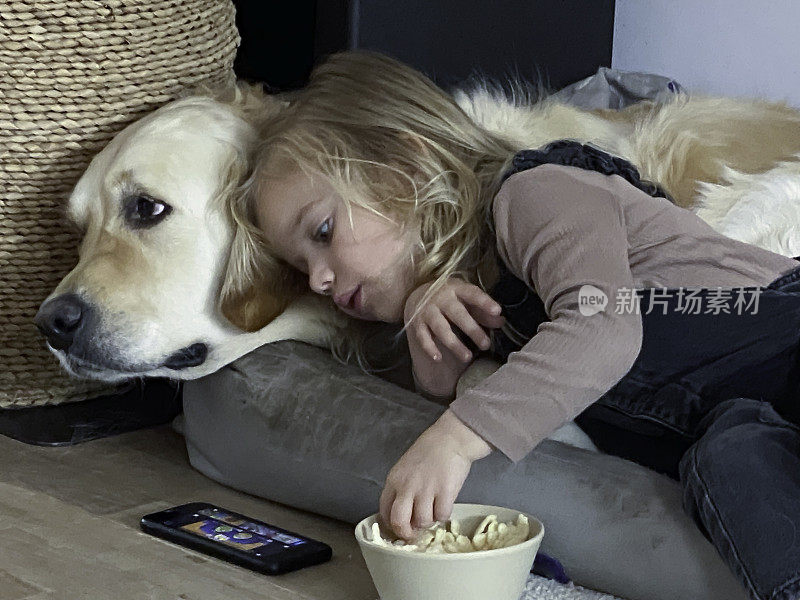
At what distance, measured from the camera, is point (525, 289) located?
1.24 metres

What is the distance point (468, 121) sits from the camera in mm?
1408

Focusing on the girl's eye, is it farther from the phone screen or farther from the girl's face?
the phone screen

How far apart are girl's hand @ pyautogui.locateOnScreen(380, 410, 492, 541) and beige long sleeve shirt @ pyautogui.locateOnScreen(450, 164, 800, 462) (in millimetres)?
18

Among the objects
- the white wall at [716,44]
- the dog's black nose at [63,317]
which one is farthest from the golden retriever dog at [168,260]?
the white wall at [716,44]

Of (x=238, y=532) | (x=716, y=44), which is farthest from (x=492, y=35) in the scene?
(x=238, y=532)

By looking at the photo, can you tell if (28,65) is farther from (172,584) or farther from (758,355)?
(758,355)

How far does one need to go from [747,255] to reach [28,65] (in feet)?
3.18

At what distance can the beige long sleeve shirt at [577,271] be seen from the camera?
1020mm

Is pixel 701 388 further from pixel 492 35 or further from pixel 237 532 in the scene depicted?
pixel 492 35

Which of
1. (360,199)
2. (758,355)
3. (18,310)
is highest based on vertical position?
(360,199)

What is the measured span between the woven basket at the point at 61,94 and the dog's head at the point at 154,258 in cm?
13

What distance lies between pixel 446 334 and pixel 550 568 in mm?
277

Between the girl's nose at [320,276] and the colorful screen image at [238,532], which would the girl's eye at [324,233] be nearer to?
the girl's nose at [320,276]

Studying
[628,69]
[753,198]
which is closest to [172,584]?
[753,198]
